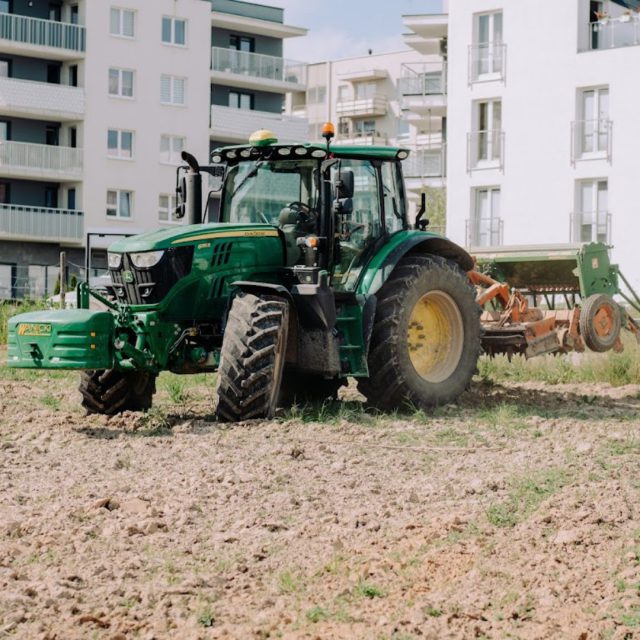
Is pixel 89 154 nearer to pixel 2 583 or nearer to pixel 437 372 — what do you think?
pixel 437 372

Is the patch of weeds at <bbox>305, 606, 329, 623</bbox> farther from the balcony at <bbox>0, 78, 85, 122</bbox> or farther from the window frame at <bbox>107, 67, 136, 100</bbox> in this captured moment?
the window frame at <bbox>107, 67, 136, 100</bbox>

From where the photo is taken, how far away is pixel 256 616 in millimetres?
6559

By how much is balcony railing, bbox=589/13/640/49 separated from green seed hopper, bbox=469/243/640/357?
2621 centimetres

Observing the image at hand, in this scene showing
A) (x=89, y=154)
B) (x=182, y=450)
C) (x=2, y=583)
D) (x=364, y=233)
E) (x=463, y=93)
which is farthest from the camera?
(x=89, y=154)

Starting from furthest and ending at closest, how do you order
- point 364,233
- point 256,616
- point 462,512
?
point 364,233
point 462,512
point 256,616

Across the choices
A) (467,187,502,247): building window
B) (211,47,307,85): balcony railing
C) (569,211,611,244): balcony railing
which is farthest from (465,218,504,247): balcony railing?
(211,47,307,85): balcony railing

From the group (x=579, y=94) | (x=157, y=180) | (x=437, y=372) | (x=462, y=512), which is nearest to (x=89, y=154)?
(x=157, y=180)

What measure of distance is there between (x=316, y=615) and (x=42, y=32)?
49976mm

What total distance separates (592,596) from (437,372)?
7911 mm

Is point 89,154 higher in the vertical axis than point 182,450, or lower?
higher

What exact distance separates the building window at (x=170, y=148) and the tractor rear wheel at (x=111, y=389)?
146ft

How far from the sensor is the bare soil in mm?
6531

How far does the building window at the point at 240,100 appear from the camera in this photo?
206ft

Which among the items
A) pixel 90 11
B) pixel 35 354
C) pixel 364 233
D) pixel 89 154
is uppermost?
pixel 90 11
